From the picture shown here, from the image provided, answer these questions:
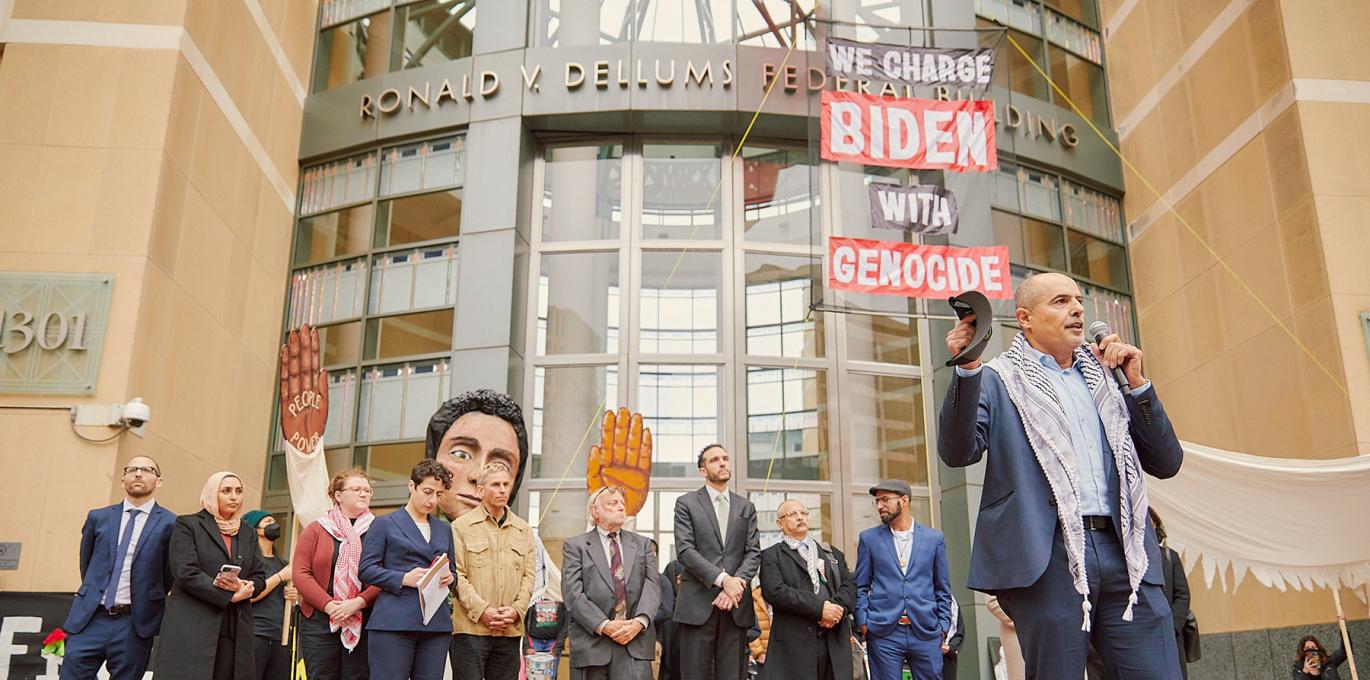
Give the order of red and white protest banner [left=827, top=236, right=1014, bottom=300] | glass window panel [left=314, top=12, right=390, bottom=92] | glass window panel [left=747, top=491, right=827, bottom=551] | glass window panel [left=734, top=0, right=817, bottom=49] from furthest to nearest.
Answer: glass window panel [left=314, top=12, right=390, bottom=92] → glass window panel [left=734, top=0, right=817, bottom=49] → glass window panel [left=747, top=491, right=827, bottom=551] → red and white protest banner [left=827, top=236, right=1014, bottom=300]

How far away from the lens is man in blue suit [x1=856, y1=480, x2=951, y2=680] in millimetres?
6949

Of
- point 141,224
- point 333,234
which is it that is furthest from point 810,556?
point 333,234

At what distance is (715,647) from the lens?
6973 millimetres

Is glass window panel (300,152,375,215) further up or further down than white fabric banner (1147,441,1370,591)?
further up

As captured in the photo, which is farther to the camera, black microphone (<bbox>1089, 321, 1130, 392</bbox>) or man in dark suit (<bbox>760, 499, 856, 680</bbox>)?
man in dark suit (<bbox>760, 499, 856, 680</bbox>)

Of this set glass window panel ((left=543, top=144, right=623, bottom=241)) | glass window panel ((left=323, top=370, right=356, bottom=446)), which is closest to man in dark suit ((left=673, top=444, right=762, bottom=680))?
glass window panel ((left=543, top=144, right=623, bottom=241))

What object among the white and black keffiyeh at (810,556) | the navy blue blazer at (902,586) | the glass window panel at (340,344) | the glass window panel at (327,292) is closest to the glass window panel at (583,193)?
the glass window panel at (327,292)

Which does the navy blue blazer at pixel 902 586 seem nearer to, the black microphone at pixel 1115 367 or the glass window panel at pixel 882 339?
the black microphone at pixel 1115 367

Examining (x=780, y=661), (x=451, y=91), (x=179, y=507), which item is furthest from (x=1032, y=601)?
(x=451, y=91)

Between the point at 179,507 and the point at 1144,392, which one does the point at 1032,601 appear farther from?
the point at 179,507

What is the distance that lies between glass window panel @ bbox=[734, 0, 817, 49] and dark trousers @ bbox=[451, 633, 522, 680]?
9633mm

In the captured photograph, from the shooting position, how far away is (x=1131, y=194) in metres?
14.0

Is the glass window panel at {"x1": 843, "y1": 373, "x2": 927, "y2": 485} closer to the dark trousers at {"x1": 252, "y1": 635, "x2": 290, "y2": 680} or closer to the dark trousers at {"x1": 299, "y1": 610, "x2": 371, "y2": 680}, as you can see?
the dark trousers at {"x1": 252, "y1": 635, "x2": 290, "y2": 680}

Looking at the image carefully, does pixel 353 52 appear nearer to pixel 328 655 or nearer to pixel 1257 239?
pixel 328 655
